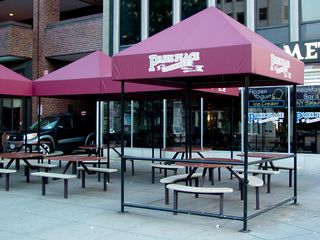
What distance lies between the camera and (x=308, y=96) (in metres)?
13.9

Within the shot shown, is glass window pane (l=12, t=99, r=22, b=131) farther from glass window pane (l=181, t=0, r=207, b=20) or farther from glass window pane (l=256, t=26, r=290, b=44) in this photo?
glass window pane (l=256, t=26, r=290, b=44)

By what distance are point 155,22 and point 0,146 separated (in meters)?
8.15

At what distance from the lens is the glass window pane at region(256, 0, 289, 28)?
580 inches

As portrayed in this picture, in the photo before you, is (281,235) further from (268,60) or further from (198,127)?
(198,127)

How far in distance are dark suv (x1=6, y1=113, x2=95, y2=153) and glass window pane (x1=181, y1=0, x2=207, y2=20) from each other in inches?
266

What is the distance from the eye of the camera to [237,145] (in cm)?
1548

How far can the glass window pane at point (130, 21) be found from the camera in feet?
60.0

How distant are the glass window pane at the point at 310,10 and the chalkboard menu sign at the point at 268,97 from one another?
225 centimetres

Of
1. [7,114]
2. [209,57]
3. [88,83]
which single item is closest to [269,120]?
[88,83]

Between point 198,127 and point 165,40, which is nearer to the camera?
point 165,40

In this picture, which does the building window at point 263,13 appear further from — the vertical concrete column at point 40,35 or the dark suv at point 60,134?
the vertical concrete column at point 40,35

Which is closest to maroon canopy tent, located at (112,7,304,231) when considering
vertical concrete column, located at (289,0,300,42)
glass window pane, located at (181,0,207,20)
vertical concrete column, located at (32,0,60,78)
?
vertical concrete column, located at (289,0,300,42)

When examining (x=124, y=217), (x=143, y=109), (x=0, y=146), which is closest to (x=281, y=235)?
(x=124, y=217)

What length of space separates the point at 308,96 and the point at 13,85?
27.4 feet
